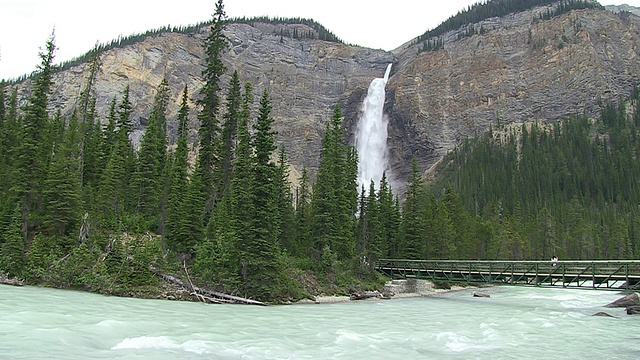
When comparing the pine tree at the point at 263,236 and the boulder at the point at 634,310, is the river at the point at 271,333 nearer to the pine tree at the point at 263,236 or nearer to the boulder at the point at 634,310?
the boulder at the point at 634,310

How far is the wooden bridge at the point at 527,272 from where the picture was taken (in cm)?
2859

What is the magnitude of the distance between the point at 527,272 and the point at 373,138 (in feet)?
348

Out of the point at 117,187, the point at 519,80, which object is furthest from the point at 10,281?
the point at 519,80

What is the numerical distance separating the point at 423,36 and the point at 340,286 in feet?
547

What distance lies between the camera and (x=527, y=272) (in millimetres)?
33656

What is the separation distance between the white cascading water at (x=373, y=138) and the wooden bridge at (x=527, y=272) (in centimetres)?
7599

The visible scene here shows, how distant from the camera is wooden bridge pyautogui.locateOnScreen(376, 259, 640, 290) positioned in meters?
28.6

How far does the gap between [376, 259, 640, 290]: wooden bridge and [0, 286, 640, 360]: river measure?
4184 millimetres

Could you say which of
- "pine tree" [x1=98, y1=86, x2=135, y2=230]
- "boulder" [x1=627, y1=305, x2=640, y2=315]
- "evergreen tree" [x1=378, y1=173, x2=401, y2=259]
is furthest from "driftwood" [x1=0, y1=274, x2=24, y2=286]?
"evergreen tree" [x1=378, y1=173, x2=401, y2=259]

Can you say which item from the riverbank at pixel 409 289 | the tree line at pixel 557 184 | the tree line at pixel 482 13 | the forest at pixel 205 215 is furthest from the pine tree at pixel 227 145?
the tree line at pixel 482 13

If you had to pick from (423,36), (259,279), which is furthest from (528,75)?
(259,279)

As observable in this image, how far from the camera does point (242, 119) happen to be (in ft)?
117

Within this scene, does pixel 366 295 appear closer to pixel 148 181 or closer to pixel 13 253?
pixel 148 181

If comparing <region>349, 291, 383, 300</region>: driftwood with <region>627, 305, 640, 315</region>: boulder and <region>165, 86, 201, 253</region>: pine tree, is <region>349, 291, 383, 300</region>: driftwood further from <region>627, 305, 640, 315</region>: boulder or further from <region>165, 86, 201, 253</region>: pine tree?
<region>627, 305, 640, 315</region>: boulder
